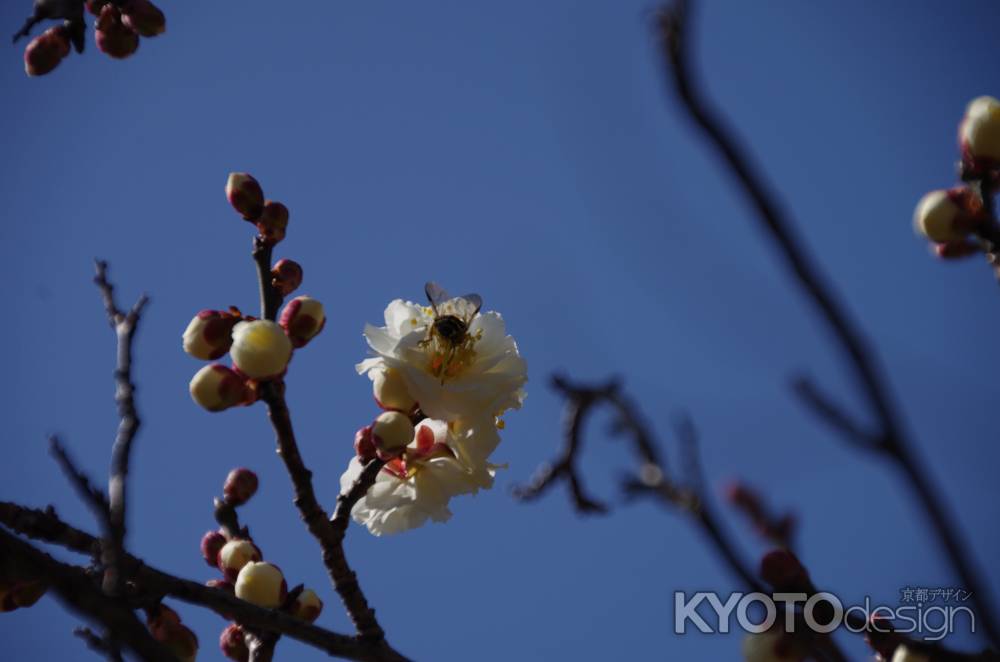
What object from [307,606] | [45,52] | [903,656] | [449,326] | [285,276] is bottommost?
[903,656]

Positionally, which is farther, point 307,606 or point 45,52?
point 45,52

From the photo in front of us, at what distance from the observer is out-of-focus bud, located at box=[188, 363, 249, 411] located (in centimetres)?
195

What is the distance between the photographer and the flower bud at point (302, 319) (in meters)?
2.09

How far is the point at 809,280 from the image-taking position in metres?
0.70

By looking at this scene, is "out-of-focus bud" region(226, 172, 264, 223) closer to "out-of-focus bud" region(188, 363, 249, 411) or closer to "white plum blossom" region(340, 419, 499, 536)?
"out-of-focus bud" region(188, 363, 249, 411)

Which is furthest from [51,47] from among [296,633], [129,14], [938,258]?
[938,258]

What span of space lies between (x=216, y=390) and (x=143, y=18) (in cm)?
120

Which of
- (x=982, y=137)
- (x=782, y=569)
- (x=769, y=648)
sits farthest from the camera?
(x=982, y=137)

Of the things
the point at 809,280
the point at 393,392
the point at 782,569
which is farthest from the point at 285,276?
the point at 809,280

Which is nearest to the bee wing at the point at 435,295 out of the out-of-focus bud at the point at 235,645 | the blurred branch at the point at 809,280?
the out-of-focus bud at the point at 235,645

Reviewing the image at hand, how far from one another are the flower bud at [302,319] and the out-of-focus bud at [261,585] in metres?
0.46

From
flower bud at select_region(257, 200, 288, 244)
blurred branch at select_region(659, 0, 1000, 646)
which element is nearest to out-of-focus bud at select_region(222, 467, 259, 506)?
flower bud at select_region(257, 200, 288, 244)

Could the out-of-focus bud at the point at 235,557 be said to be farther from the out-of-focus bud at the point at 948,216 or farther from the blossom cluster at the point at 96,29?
the out-of-focus bud at the point at 948,216

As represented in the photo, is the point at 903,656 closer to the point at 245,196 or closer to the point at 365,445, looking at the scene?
the point at 365,445
